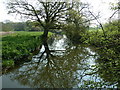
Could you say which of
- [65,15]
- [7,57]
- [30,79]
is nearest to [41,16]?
[65,15]

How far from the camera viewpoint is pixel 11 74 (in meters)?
5.52

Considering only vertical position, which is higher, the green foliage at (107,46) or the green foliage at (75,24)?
the green foliage at (107,46)

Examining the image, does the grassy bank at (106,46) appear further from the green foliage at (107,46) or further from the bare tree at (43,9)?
the bare tree at (43,9)

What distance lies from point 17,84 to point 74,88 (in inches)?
87.5

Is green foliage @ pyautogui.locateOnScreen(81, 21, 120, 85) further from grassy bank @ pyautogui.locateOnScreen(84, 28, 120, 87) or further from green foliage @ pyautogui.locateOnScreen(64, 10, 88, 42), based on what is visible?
green foliage @ pyautogui.locateOnScreen(64, 10, 88, 42)

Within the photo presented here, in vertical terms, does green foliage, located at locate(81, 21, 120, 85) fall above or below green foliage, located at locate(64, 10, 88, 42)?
above

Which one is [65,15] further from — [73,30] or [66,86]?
[66,86]

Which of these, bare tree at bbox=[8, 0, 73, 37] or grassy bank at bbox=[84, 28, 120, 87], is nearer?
grassy bank at bbox=[84, 28, 120, 87]

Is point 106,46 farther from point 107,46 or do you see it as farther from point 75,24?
point 75,24

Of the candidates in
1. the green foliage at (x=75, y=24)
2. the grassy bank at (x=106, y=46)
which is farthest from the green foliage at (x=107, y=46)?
the green foliage at (x=75, y=24)

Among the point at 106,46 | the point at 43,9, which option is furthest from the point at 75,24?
the point at 106,46

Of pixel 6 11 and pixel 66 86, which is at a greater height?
pixel 6 11

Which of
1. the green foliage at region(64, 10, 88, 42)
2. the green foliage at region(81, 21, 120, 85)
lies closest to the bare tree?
the green foliage at region(64, 10, 88, 42)

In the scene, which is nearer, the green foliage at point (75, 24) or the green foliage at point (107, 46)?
the green foliage at point (107, 46)
